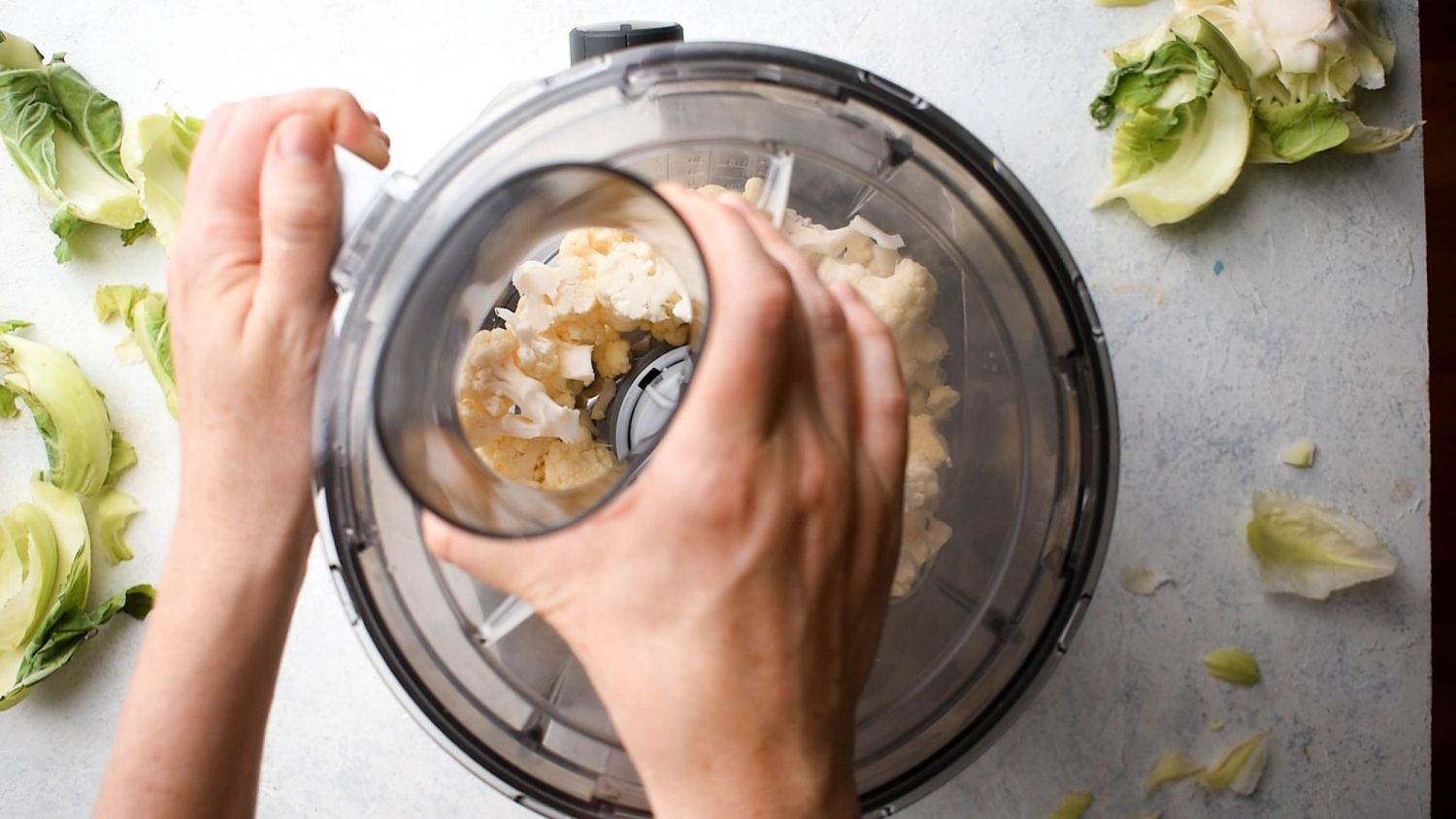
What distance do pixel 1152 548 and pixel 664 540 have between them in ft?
1.41

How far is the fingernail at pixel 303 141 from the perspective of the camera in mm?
498

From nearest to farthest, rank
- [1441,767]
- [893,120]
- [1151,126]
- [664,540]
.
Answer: [664,540] → [893,120] → [1151,126] → [1441,767]

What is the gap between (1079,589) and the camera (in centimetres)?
55

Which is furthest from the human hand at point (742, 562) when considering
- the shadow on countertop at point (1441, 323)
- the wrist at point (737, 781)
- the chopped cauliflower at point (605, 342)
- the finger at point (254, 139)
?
the shadow on countertop at point (1441, 323)

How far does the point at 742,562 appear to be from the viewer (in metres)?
0.41

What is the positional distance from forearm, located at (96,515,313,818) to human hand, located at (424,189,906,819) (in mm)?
184

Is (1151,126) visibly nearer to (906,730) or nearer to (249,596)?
Answer: (906,730)

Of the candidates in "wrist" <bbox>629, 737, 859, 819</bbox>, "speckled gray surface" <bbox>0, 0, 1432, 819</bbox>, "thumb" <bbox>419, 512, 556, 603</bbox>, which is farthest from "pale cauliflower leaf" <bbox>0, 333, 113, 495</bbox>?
"wrist" <bbox>629, 737, 859, 819</bbox>

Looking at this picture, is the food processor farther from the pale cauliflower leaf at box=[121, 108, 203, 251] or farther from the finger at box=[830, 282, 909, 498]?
the pale cauliflower leaf at box=[121, 108, 203, 251]

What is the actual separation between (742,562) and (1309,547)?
18.9 inches

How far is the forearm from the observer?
1.84ft

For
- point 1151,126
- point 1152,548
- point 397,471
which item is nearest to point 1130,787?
point 1152,548

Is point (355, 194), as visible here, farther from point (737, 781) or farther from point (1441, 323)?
point (1441, 323)

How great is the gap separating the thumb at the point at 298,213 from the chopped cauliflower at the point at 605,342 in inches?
3.4
